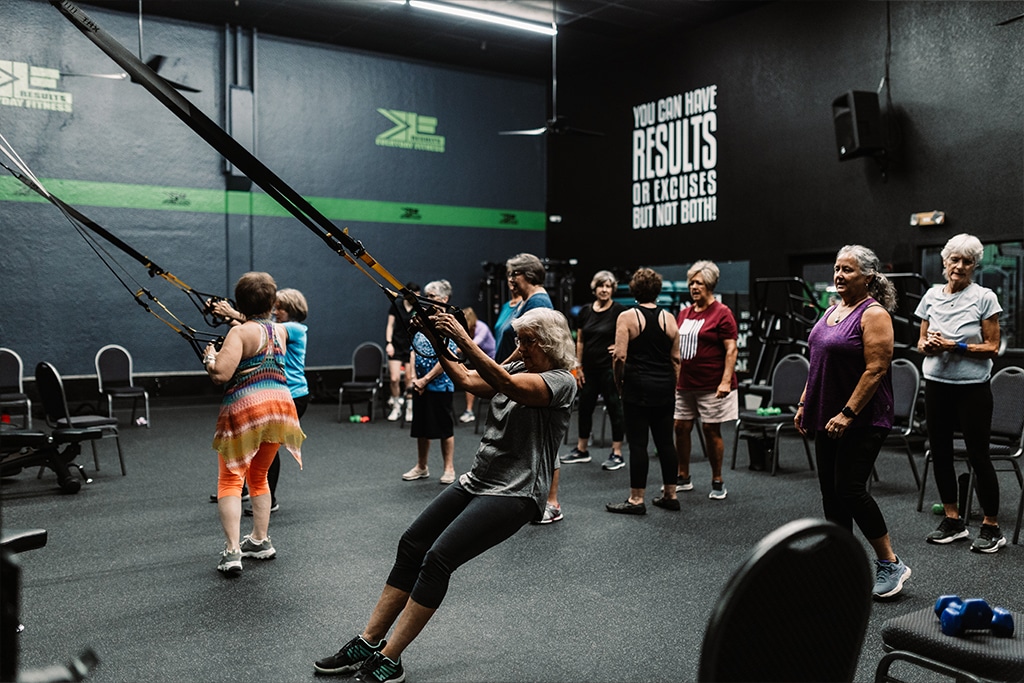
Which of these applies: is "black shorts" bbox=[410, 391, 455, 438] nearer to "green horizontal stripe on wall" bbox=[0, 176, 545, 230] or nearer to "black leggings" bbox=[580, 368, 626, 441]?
"black leggings" bbox=[580, 368, 626, 441]

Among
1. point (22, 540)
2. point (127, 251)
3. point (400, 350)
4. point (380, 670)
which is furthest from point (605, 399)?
point (22, 540)

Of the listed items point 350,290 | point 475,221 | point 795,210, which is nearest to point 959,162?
point 795,210

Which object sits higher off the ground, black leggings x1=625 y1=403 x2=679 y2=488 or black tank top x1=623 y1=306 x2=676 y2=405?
black tank top x1=623 y1=306 x2=676 y2=405

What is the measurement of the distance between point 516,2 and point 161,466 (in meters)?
6.74

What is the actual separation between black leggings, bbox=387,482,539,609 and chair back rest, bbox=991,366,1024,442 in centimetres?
343

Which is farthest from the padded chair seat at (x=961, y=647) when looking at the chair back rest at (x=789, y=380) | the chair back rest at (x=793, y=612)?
the chair back rest at (x=789, y=380)

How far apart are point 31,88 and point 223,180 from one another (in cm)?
228

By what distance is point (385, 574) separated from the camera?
160 inches

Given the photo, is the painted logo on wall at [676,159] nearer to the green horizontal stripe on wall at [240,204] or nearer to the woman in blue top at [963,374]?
the green horizontal stripe on wall at [240,204]

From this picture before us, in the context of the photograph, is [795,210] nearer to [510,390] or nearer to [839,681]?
[510,390]

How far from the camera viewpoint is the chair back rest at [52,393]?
6.08m

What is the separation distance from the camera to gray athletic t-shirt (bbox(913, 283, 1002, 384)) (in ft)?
13.8

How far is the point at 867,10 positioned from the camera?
29.4 ft

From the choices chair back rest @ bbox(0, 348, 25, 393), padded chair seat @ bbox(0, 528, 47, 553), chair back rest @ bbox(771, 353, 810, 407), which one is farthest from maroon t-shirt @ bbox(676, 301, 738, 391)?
chair back rest @ bbox(0, 348, 25, 393)
